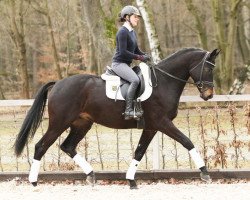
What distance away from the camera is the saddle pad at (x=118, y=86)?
7.76m

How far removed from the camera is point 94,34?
18.2m

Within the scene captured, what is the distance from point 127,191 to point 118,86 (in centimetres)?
150

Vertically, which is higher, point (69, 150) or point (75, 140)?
point (75, 140)

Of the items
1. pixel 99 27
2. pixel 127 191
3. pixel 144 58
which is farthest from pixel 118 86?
pixel 99 27

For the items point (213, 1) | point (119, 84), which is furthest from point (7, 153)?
point (213, 1)

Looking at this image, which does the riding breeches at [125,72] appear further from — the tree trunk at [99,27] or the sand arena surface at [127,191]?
the tree trunk at [99,27]

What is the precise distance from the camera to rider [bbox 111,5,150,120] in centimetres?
759

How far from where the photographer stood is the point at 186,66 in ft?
26.0

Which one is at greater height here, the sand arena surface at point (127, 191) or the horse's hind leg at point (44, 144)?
the horse's hind leg at point (44, 144)

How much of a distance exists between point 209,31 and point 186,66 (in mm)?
35912

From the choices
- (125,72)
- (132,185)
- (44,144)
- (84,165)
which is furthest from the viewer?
(84,165)


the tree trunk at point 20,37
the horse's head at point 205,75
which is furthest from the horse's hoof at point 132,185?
the tree trunk at point 20,37

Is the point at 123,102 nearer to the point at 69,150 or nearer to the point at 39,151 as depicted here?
the point at 69,150

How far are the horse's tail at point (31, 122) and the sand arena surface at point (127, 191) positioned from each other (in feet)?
2.12
